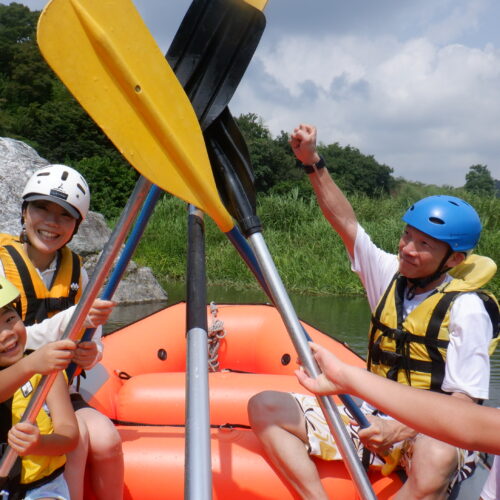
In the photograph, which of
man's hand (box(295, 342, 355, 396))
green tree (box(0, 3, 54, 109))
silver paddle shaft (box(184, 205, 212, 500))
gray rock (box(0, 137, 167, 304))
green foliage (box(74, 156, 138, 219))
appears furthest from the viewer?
green tree (box(0, 3, 54, 109))

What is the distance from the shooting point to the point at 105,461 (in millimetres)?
1597

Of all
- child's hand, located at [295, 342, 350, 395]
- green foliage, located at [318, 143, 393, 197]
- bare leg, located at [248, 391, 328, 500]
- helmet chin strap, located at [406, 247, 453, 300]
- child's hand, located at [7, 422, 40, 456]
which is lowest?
child's hand, located at [7, 422, 40, 456]

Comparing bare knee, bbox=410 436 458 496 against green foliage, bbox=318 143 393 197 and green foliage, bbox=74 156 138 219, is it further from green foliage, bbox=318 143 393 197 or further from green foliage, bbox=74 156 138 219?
green foliage, bbox=318 143 393 197

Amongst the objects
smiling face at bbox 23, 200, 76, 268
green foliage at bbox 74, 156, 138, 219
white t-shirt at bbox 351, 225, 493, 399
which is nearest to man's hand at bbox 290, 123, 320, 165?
white t-shirt at bbox 351, 225, 493, 399

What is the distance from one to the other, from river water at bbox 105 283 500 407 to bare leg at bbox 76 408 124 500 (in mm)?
2875

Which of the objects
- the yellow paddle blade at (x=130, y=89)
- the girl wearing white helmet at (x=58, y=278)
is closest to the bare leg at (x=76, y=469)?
the girl wearing white helmet at (x=58, y=278)

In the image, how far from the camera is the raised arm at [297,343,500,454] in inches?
37.2

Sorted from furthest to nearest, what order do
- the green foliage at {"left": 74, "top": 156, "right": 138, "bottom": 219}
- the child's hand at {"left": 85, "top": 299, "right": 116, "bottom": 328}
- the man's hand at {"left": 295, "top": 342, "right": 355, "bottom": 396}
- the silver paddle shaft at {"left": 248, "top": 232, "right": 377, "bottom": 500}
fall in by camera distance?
the green foliage at {"left": 74, "top": 156, "right": 138, "bottom": 219} < the child's hand at {"left": 85, "top": 299, "right": 116, "bottom": 328} < the silver paddle shaft at {"left": 248, "top": 232, "right": 377, "bottom": 500} < the man's hand at {"left": 295, "top": 342, "right": 355, "bottom": 396}

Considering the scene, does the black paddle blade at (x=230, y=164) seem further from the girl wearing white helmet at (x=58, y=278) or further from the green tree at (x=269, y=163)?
the green tree at (x=269, y=163)

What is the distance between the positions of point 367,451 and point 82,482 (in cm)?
83

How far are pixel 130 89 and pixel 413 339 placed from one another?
116cm

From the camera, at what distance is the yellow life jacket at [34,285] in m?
1.72

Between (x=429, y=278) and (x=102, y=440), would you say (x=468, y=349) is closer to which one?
(x=429, y=278)

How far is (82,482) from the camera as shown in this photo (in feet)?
4.99
